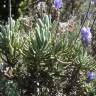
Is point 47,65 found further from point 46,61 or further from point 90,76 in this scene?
point 90,76

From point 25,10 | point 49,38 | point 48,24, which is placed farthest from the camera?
point 25,10

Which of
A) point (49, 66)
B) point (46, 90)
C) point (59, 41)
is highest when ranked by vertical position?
point (59, 41)

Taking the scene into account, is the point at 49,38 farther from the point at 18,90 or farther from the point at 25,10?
the point at 25,10

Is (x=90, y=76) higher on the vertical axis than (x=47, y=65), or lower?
lower

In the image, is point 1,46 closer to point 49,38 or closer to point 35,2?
point 49,38

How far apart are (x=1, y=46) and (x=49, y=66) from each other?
1.66 ft

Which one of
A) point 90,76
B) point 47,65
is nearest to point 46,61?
point 47,65

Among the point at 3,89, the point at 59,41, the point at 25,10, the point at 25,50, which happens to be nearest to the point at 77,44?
the point at 59,41

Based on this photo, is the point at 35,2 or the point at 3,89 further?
the point at 35,2

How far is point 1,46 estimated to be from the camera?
3.81m

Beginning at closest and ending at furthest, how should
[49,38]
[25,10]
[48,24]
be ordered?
[49,38]
[48,24]
[25,10]

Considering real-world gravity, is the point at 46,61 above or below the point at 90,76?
above

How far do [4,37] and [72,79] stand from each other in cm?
78

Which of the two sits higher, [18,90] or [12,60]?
[12,60]
